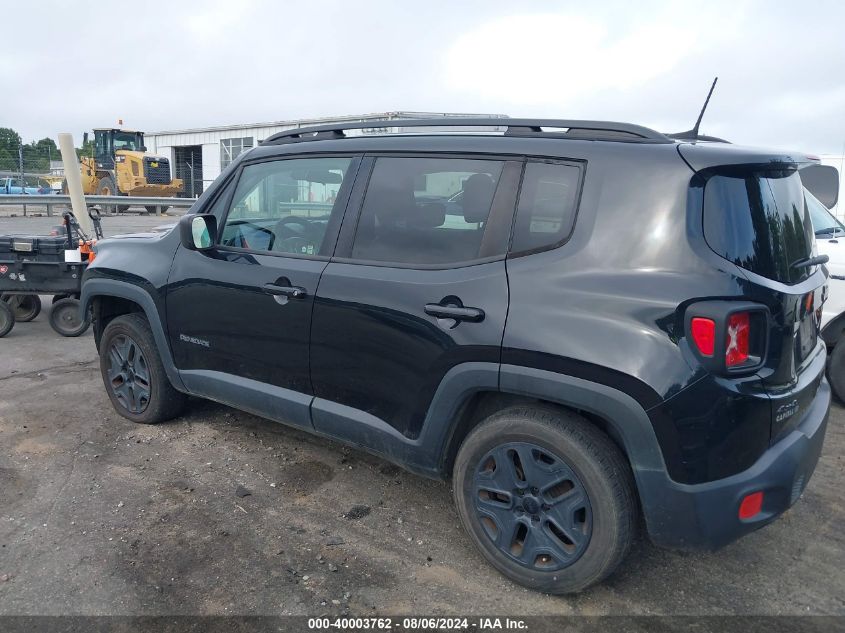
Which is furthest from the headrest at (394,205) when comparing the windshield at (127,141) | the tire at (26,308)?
the windshield at (127,141)

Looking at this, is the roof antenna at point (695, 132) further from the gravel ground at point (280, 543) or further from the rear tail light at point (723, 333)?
the gravel ground at point (280, 543)

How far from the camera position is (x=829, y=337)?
4.98 metres

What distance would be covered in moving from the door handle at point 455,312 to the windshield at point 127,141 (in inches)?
1172

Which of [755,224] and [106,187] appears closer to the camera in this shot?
[755,224]

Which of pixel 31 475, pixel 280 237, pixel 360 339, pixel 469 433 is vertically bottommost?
pixel 31 475

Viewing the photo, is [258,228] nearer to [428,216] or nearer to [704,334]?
[428,216]

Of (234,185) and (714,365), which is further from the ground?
(234,185)

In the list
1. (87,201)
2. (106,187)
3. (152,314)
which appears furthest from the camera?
(106,187)

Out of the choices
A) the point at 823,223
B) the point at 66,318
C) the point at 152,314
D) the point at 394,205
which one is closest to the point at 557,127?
the point at 394,205

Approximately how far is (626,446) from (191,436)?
115 inches

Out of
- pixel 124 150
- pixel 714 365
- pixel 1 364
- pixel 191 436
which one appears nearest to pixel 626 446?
pixel 714 365

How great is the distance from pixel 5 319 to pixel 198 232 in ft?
14.1

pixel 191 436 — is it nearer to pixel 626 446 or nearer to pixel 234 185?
pixel 234 185

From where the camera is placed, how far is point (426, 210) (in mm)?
3000
